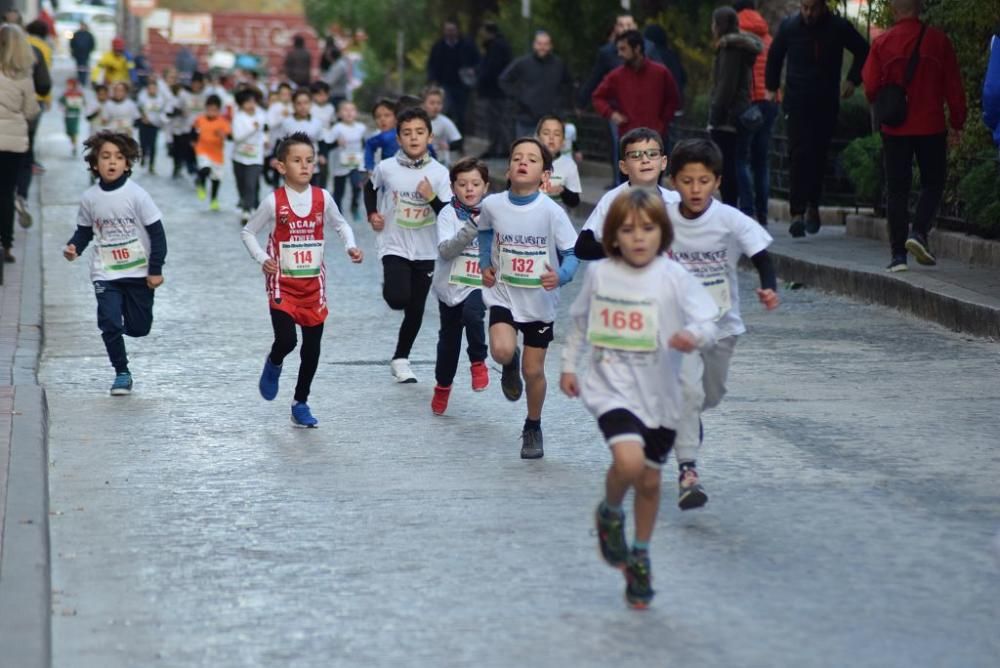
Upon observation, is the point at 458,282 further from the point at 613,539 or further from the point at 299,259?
the point at 613,539

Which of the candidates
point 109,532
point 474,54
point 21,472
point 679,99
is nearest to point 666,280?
point 109,532

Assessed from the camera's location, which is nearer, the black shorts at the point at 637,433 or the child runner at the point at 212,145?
the black shorts at the point at 637,433

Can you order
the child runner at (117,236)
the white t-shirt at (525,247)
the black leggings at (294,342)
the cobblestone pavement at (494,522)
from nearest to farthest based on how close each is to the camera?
the cobblestone pavement at (494,522) < the white t-shirt at (525,247) < the black leggings at (294,342) < the child runner at (117,236)

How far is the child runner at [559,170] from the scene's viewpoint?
11.7 m

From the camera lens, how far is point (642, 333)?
250 inches

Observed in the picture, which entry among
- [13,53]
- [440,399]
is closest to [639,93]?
[13,53]

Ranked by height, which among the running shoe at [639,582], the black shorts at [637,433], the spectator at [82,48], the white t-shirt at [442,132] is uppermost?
the spectator at [82,48]

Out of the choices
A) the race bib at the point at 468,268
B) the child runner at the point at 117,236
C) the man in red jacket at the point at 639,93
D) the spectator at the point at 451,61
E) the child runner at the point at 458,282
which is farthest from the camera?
the spectator at the point at 451,61

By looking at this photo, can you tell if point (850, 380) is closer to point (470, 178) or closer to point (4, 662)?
point (470, 178)

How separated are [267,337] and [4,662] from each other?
25.5 feet

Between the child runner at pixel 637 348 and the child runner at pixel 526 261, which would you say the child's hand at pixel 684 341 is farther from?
the child runner at pixel 526 261

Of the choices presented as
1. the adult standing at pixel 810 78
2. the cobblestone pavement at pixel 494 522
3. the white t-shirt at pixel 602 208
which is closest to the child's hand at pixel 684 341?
the cobblestone pavement at pixel 494 522

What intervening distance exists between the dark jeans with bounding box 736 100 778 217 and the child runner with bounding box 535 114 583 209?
188 inches

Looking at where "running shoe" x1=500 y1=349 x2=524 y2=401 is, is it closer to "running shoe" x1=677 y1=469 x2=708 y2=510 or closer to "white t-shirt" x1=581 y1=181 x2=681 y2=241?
"white t-shirt" x1=581 y1=181 x2=681 y2=241
